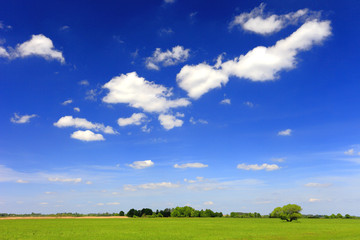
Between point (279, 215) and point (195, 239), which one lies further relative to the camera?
point (279, 215)

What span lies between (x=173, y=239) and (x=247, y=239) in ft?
41.3

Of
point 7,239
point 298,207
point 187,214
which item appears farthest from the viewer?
point 187,214

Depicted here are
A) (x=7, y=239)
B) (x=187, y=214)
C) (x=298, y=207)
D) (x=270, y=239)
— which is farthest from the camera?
(x=187, y=214)

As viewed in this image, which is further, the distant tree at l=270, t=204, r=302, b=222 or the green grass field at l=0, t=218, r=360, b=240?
the distant tree at l=270, t=204, r=302, b=222

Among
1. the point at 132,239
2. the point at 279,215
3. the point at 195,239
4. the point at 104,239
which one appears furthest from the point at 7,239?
the point at 279,215

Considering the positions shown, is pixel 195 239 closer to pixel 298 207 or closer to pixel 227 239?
pixel 227 239

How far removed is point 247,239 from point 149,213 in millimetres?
153205

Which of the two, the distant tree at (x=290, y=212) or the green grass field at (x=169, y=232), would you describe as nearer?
the green grass field at (x=169, y=232)

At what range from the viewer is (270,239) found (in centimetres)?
4469

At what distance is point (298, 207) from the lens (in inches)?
5586

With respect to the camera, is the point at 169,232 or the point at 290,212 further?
the point at 290,212

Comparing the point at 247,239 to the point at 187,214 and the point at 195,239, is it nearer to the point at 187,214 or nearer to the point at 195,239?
the point at 195,239

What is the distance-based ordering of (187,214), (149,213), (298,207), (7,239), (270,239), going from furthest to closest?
(187,214) → (149,213) → (298,207) → (270,239) → (7,239)

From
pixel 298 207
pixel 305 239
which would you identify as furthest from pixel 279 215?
pixel 305 239
